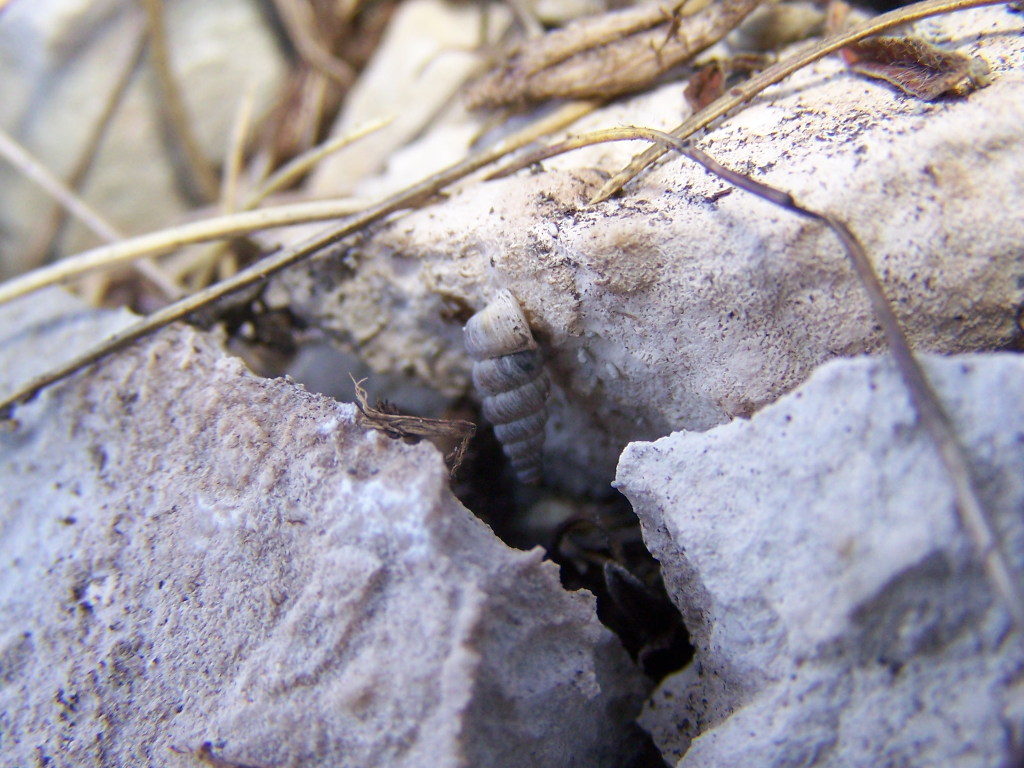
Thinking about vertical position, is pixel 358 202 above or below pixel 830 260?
above

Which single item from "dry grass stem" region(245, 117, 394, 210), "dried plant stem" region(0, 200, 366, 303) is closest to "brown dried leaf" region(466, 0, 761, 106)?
"dry grass stem" region(245, 117, 394, 210)

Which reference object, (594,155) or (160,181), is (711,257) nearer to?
(594,155)

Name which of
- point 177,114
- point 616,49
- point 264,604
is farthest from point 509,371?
point 177,114

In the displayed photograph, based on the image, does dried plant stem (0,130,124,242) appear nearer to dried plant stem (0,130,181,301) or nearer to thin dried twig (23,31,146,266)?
dried plant stem (0,130,181,301)

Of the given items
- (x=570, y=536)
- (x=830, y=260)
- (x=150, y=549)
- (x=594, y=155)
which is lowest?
(x=570, y=536)

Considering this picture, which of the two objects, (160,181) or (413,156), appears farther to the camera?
(160,181)

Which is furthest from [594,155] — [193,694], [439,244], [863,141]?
[193,694]
